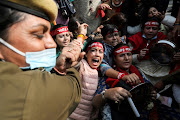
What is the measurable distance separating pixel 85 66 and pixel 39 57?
1.37 meters

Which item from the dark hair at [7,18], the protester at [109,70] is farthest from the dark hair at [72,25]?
the dark hair at [7,18]

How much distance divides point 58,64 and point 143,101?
1.45 metres

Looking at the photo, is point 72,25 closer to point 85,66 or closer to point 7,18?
point 85,66

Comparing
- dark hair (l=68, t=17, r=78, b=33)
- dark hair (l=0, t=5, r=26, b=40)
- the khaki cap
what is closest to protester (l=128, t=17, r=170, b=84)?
dark hair (l=68, t=17, r=78, b=33)

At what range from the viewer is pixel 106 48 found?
124 inches

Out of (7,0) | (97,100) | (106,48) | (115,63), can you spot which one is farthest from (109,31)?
(7,0)

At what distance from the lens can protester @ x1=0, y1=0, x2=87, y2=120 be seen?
810mm

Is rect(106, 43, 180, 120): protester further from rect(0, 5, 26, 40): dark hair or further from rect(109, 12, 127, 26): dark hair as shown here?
rect(0, 5, 26, 40): dark hair

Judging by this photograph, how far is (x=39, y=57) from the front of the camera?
114 cm

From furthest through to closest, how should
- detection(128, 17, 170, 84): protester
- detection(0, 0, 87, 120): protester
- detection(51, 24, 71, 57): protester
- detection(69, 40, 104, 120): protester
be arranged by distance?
detection(51, 24, 71, 57): protester, detection(128, 17, 170, 84): protester, detection(69, 40, 104, 120): protester, detection(0, 0, 87, 120): protester

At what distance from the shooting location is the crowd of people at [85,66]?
895mm

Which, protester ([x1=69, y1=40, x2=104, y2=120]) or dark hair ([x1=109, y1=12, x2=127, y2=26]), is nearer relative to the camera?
protester ([x1=69, y1=40, x2=104, y2=120])

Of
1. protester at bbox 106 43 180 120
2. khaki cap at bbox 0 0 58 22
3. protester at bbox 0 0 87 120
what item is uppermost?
khaki cap at bbox 0 0 58 22

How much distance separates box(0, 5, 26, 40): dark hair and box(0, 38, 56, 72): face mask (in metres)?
0.07
